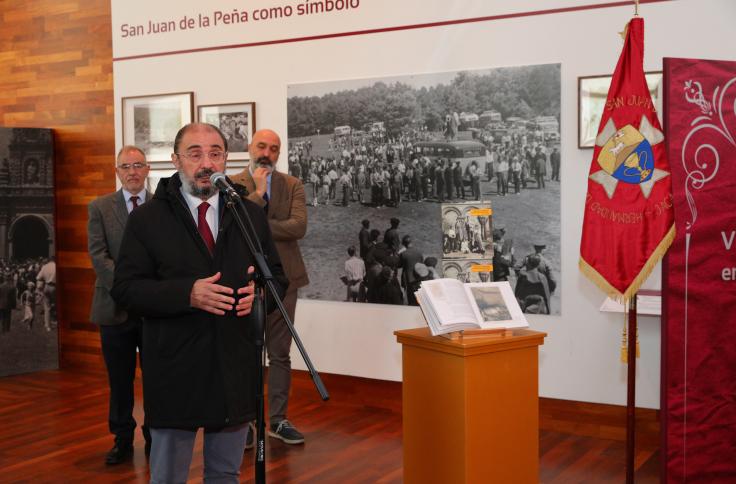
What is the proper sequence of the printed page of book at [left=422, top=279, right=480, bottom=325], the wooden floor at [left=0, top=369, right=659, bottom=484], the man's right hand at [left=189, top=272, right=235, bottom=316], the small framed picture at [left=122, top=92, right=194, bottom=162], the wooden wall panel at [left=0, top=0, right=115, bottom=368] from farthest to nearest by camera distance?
the wooden wall panel at [left=0, top=0, right=115, bottom=368] → the small framed picture at [left=122, top=92, right=194, bottom=162] → the wooden floor at [left=0, top=369, right=659, bottom=484] → the printed page of book at [left=422, top=279, right=480, bottom=325] → the man's right hand at [left=189, top=272, right=235, bottom=316]

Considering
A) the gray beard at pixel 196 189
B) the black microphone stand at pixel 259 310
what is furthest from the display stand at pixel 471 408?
the gray beard at pixel 196 189

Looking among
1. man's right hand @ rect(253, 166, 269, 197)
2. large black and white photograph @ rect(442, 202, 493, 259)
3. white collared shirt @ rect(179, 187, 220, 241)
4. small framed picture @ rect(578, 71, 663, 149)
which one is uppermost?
small framed picture @ rect(578, 71, 663, 149)

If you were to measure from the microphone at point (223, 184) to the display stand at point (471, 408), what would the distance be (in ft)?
4.00

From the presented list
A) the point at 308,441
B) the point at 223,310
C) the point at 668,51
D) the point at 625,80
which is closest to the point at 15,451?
the point at 308,441

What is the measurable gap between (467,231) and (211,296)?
6.01 ft

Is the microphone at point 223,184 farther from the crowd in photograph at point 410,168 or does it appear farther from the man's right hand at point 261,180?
the crowd in photograph at point 410,168

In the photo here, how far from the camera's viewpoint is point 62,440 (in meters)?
5.22

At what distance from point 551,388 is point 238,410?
294cm

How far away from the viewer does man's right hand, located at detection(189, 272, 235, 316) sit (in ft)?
8.89

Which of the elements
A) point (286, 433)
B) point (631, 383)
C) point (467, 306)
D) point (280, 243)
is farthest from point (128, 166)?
point (631, 383)

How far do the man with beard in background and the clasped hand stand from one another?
2224 mm

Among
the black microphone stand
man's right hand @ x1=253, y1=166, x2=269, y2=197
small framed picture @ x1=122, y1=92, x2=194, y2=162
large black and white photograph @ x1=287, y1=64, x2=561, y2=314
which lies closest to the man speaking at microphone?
the black microphone stand

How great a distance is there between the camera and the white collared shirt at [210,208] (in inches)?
117

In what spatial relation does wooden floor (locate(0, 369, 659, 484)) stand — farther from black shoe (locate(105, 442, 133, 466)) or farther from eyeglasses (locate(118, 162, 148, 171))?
eyeglasses (locate(118, 162, 148, 171))
